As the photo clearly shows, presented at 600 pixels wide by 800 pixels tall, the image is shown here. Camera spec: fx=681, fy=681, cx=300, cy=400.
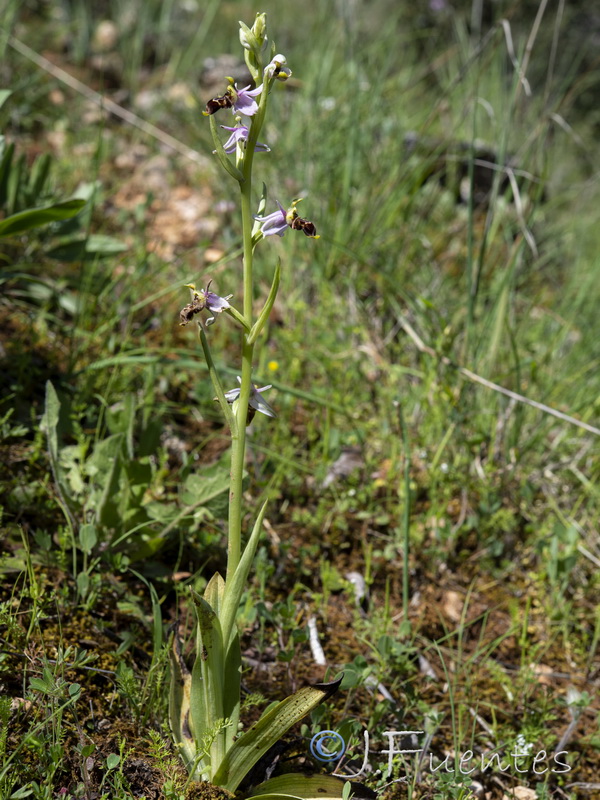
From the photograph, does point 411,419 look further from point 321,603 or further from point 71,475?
point 71,475

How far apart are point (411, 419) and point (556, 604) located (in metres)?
0.81

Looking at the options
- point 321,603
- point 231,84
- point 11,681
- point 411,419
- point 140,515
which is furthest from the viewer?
point 411,419

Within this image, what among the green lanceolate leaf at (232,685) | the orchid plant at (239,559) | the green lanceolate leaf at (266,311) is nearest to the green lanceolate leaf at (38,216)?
the orchid plant at (239,559)

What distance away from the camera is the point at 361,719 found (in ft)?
5.26

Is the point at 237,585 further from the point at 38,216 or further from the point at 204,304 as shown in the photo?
the point at 38,216

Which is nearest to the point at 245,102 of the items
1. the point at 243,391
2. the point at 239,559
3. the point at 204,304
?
the point at 204,304

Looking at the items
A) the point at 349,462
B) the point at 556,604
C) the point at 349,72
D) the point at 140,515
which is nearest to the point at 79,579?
the point at 140,515

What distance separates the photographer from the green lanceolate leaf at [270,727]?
1.24 m

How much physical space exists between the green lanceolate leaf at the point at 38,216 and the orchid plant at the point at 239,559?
2.84 ft

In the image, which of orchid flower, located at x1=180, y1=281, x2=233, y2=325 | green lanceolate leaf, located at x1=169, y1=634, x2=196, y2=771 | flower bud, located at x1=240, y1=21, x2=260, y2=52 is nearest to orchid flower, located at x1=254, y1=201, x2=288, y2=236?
orchid flower, located at x1=180, y1=281, x2=233, y2=325

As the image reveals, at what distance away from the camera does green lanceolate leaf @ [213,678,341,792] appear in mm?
1242

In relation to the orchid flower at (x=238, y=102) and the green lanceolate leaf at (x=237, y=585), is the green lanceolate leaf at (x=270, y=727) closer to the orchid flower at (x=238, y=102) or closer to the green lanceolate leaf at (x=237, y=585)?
the green lanceolate leaf at (x=237, y=585)

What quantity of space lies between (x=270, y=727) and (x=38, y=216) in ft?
4.83

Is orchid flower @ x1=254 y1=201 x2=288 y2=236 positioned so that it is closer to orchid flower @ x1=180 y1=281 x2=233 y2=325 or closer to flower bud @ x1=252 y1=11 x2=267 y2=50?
orchid flower @ x1=180 y1=281 x2=233 y2=325
